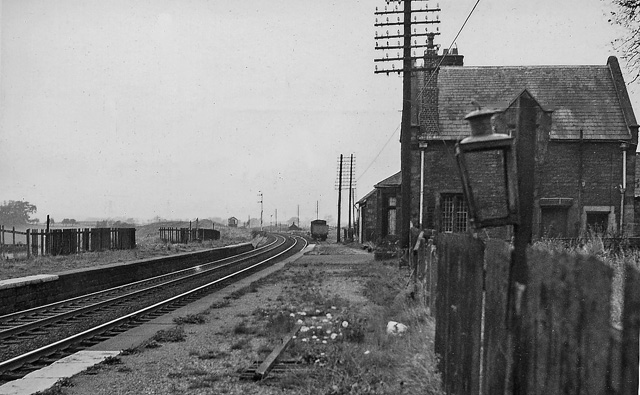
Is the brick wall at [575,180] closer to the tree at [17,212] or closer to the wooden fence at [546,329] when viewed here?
the wooden fence at [546,329]

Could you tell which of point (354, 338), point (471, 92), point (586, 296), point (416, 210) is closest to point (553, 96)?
point (471, 92)

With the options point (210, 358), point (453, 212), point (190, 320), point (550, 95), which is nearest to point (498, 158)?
point (210, 358)

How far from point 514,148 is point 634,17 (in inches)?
464

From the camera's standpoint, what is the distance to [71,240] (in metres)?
30.7

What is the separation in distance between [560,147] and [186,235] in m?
34.4

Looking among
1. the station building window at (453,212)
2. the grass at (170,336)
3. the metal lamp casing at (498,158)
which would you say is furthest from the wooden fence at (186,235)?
the metal lamp casing at (498,158)

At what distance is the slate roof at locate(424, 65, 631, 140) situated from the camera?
100 feet

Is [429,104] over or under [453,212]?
over

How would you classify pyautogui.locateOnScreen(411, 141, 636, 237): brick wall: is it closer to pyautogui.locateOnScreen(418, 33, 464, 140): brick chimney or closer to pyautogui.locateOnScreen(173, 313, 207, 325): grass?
pyautogui.locateOnScreen(418, 33, 464, 140): brick chimney

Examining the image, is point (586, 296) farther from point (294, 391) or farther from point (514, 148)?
point (294, 391)

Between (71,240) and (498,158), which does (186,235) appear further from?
(498,158)

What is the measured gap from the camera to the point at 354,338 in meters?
9.14

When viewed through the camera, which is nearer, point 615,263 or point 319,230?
point 615,263

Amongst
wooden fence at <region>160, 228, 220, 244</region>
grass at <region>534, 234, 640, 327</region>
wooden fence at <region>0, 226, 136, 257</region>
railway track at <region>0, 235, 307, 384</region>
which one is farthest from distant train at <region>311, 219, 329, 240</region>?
grass at <region>534, 234, 640, 327</region>
